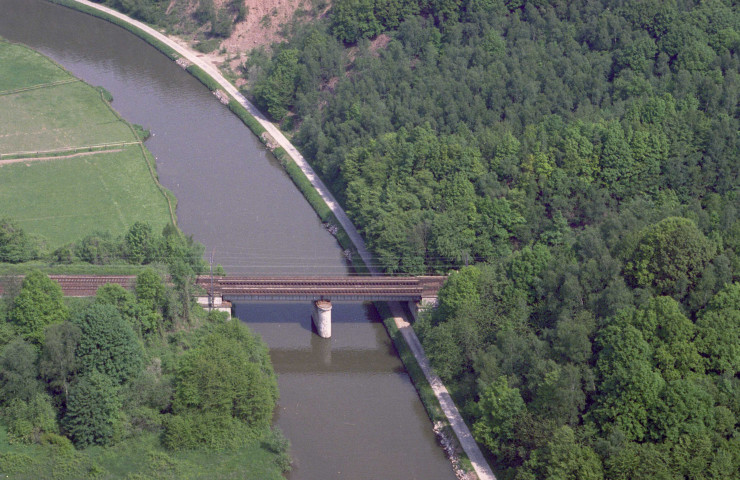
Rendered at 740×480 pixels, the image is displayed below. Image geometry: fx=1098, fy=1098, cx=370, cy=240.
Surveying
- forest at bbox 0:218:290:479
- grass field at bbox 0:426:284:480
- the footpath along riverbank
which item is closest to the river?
the footpath along riverbank

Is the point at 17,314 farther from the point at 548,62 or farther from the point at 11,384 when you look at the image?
the point at 548,62

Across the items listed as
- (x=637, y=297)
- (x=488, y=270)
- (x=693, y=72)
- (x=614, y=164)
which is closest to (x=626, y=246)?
(x=637, y=297)

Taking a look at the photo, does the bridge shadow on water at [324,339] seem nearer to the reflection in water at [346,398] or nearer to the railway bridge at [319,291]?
the reflection in water at [346,398]

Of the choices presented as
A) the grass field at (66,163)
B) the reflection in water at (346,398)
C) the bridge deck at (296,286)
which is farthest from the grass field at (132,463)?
the grass field at (66,163)

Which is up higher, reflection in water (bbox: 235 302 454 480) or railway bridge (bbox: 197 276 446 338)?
railway bridge (bbox: 197 276 446 338)

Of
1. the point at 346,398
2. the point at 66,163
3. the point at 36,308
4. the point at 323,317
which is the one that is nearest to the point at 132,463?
the point at 36,308

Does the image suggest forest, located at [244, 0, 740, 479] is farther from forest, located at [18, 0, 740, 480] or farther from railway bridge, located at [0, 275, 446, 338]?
railway bridge, located at [0, 275, 446, 338]
